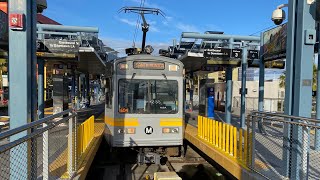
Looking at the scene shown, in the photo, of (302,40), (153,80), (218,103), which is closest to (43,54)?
(153,80)

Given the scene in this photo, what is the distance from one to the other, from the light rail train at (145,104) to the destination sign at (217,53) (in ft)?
12.5

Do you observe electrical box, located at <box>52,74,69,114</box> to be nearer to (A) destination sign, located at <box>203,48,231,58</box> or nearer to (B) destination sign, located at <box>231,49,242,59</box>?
(A) destination sign, located at <box>203,48,231,58</box>

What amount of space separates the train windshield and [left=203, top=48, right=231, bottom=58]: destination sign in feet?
13.1

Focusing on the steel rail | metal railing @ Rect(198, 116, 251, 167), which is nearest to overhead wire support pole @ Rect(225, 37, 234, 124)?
metal railing @ Rect(198, 116, 251, 167)

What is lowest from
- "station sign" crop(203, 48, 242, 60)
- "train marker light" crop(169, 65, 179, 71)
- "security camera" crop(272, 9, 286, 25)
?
"train marker light" crop(169, 65, 179, 71)

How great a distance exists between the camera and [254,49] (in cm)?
1559

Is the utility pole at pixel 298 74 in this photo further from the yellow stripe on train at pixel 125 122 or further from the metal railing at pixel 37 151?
the yellow stripe on train at pixel 125 122

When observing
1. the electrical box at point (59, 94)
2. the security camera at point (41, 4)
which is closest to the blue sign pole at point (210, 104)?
the electrical box at point (59, 94)

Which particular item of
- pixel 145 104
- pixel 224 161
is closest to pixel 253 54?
pixel 145 104

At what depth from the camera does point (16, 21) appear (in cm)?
484

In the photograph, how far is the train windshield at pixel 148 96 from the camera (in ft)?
32.1

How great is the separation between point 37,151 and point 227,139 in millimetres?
4800

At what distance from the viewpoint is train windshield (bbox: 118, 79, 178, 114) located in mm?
9797

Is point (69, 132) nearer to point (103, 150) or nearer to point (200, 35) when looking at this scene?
point (103, 150)
